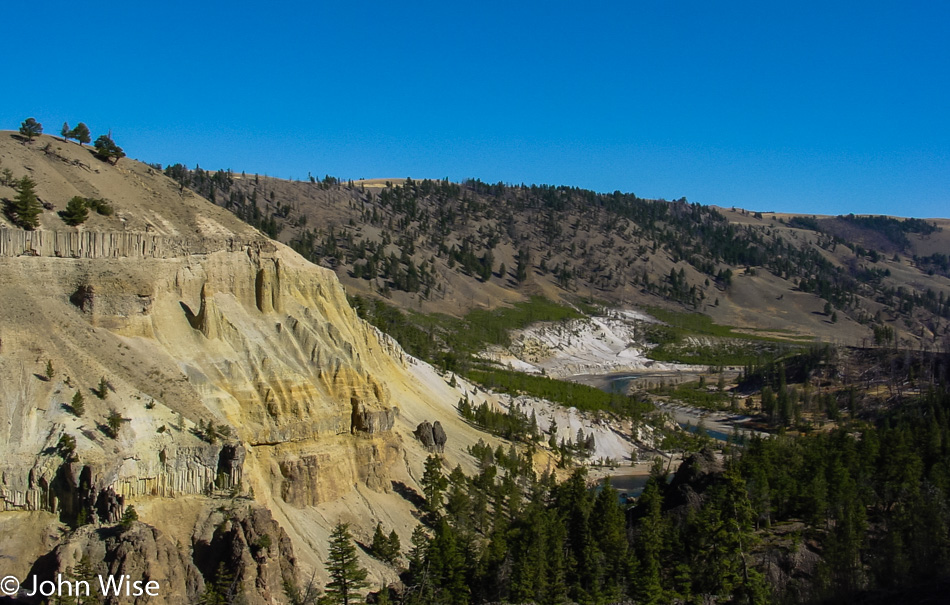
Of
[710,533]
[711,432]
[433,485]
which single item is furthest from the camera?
[711,432]

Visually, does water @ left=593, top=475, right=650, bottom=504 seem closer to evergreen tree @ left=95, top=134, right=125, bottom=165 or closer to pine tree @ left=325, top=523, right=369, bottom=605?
pine tree @ left=325, top=523, right=369, bottom=605

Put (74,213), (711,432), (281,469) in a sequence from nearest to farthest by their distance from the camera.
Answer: (281,469)
(74,213)
(711,432)

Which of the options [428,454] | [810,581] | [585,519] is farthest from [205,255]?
[810,581]

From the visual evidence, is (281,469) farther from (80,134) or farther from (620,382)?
(620,382)

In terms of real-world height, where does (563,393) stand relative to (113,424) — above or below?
below

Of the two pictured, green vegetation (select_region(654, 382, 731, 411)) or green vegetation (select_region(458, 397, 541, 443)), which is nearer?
green vegetation (select_region(458, 397, 541, 443))

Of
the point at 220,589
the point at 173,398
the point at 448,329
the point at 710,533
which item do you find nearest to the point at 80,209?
the point at 173,398

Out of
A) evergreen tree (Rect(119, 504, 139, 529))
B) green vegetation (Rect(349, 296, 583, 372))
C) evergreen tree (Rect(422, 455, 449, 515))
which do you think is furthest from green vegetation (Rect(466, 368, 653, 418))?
evergreen tree (Rect(119, 504, 139, 529))

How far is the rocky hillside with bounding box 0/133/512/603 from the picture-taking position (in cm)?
3403

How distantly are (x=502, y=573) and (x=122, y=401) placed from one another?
78.2 ft

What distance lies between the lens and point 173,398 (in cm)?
3991

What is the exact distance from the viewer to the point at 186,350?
142ft

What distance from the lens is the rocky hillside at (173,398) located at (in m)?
34.0

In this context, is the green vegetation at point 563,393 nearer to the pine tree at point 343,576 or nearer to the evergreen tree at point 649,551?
the evergreen tree at point 649,551
